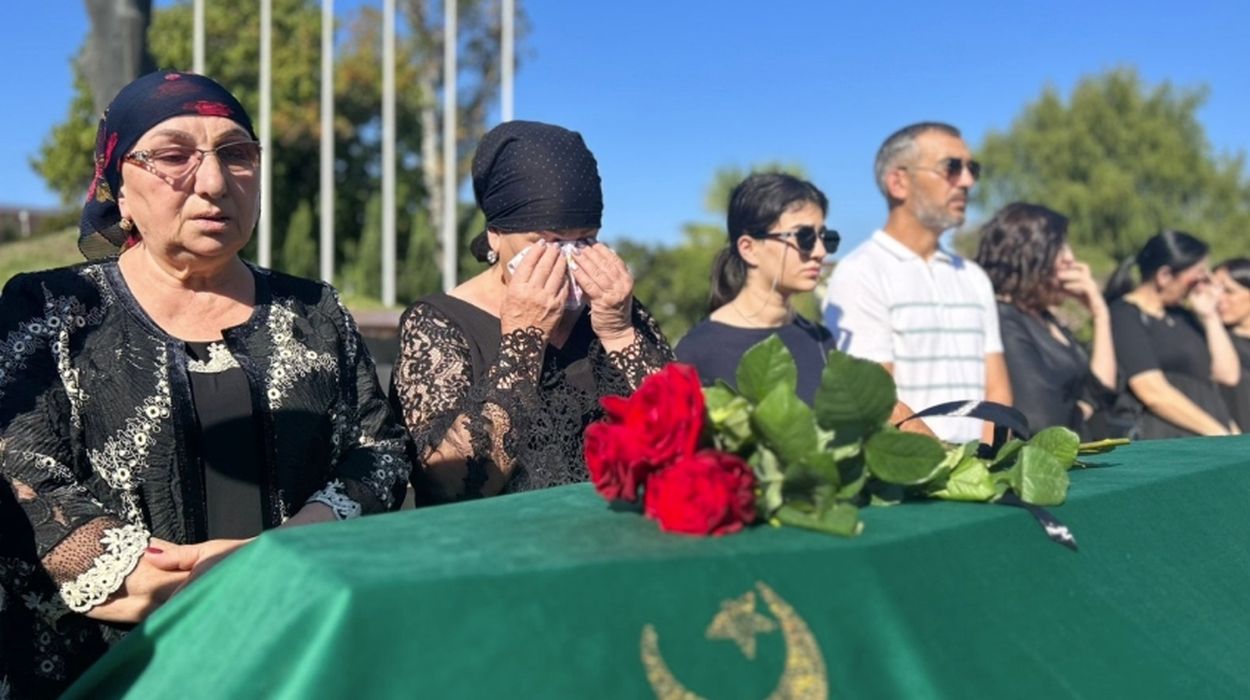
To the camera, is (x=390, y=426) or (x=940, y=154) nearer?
(x=390, y=426)

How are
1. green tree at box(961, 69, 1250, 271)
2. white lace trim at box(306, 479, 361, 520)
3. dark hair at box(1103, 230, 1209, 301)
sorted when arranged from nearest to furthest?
white lace trim at box(306, 479, 361, 520) < dark hair at box(1103, 230, 1209, 301) < green tree at box(961, 69, 1250, 271)

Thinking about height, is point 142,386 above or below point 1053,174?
above

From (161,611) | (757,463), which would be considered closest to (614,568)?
(757,463)

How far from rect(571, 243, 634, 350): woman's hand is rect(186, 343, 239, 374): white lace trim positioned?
82cm

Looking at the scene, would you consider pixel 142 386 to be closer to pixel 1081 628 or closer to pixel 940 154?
pixel 1081 628

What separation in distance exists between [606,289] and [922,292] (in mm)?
2294

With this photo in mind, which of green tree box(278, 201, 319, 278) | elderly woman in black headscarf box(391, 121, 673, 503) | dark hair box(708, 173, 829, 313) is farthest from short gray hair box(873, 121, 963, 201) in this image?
green tree box(278, 201, 319, 278)

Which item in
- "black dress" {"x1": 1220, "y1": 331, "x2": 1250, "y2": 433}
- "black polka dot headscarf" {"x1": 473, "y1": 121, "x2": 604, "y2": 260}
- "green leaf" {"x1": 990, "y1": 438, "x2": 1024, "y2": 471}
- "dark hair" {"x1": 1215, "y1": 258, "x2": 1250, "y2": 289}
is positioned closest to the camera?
"green leaf" {"x1": 990, "y1": 438, "x2": 1024, "y2": 471}

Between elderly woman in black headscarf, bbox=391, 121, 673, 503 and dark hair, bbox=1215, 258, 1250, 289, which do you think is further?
dark hair, bbox=1215, 258, 1250, 289

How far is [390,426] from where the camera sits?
2850 millimetres

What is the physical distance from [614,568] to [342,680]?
331 mm

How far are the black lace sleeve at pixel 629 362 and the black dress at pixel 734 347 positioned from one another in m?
1.13

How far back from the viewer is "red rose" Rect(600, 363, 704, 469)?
1731mm

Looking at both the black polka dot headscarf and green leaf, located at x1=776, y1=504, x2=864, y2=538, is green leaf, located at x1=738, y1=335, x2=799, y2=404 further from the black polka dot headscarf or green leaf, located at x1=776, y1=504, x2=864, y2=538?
the black polka dot headscarf
